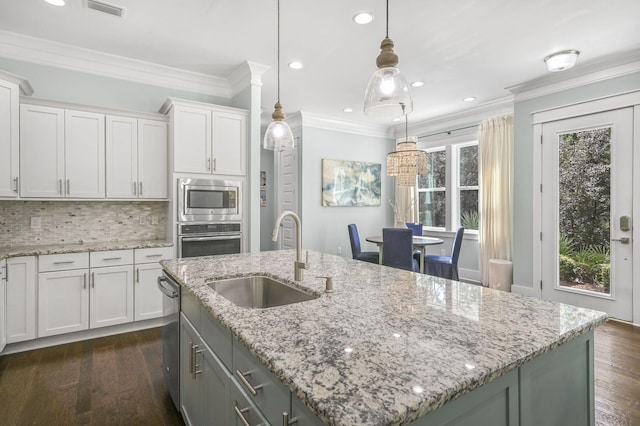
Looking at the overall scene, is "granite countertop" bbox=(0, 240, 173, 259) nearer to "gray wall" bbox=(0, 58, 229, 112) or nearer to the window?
"gray wall" bbox=(0, 58, 229, 112)

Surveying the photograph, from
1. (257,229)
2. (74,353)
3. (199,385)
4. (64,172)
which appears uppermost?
(64,172)

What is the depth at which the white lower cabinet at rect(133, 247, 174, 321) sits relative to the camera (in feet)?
11.2

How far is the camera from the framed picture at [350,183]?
605cm

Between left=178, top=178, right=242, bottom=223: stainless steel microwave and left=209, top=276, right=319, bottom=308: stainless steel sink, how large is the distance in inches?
75.0

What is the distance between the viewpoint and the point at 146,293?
11.4ft

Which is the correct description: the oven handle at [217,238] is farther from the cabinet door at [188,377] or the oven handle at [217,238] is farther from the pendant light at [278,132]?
the cabinet door at [188,377]

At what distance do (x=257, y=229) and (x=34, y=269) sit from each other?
6.83ft

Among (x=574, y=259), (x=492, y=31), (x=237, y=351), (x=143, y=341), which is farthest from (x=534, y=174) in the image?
(x=143, y=341)

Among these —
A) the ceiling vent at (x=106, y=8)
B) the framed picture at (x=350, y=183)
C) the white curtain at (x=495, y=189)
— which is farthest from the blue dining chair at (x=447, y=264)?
the ceiling vent at (x=106, y=8)

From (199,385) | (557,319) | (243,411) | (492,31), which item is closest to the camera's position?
(243,411)

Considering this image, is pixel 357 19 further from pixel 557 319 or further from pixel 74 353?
pixel 74 353

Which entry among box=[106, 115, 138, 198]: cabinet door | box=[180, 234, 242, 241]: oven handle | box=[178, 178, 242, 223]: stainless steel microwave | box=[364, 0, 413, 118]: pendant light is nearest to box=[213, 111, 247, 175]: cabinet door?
box=[178, 178, 242, 223]: stainless steel microwave

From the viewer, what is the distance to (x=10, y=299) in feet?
9.38

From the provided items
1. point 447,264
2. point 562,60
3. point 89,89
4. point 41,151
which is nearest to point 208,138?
point 89,89
